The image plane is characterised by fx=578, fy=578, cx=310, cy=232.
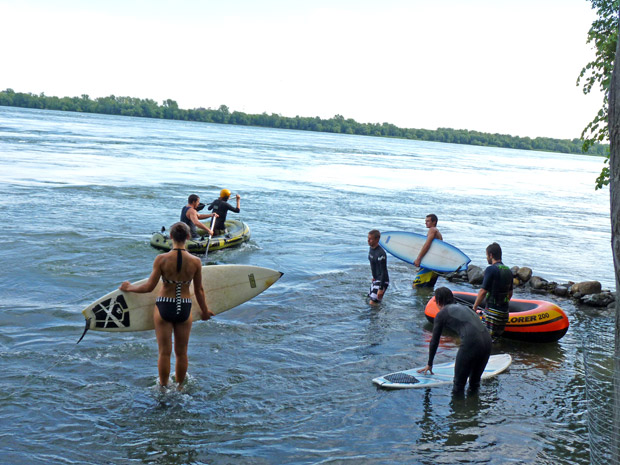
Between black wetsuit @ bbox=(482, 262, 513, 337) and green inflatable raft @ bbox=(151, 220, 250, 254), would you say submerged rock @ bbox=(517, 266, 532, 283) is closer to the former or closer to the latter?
black wetsuit @ bbox=(482, 262, 513, 337)

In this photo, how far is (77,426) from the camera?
6.82 metres

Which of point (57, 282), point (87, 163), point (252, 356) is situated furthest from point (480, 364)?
point (87, 163)

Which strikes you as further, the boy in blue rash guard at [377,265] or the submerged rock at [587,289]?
the submerged rock at [587,289]

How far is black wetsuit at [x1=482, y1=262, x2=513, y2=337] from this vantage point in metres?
9.24

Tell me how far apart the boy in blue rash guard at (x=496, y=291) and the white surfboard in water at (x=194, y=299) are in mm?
3368

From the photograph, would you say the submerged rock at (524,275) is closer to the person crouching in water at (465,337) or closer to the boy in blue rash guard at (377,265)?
the boy in blue rash guard at (377,265)

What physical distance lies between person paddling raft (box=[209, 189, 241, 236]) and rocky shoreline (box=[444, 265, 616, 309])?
6529 millimetres

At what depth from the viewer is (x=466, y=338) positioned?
24.1 ft

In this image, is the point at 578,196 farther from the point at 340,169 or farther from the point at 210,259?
the point at 210,259

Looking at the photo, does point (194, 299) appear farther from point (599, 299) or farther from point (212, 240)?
point (599, 299)

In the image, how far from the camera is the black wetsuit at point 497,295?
9.24 metres

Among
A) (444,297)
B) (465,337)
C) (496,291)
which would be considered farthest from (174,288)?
(496,291)

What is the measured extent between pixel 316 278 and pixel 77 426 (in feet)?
28.6

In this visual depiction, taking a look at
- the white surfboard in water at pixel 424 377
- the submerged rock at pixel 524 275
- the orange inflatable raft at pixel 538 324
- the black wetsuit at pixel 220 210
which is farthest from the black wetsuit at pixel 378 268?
the black wetsuit at pixel 220 210
